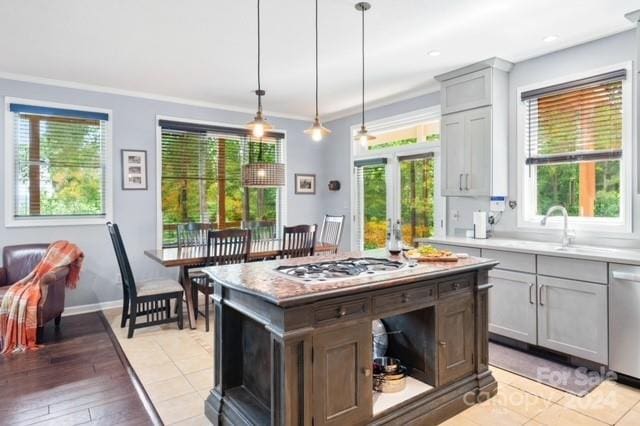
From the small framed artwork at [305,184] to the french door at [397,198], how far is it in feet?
2.70

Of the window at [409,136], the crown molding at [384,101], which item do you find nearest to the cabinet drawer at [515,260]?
the window at [409,136]

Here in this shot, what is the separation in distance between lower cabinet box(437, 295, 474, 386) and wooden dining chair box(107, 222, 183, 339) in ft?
8.96

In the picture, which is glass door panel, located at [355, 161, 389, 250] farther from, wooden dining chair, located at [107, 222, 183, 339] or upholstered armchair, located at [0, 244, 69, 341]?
upholstered armchair, located at [0, 244, 69, 341]

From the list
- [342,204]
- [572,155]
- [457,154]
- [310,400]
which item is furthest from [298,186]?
[310,400]

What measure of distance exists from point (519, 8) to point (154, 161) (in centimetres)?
427

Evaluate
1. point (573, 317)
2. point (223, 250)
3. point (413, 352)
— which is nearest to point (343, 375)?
point (413, 352)

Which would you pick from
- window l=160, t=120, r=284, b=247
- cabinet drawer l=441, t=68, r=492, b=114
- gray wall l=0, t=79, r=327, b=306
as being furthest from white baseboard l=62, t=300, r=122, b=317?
cabinet drawer l=441, t=68, r=492, b=114

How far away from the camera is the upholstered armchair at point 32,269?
3771 millimetres

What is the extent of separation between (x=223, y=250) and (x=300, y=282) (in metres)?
2.19

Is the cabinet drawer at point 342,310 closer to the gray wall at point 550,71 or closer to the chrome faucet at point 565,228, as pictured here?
the chrome faucet at point 565,228

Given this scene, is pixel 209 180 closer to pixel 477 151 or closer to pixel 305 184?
pixel 305 184

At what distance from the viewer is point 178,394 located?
8.97 ft

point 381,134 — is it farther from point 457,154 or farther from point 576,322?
point 576,322

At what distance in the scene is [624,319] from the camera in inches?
110
